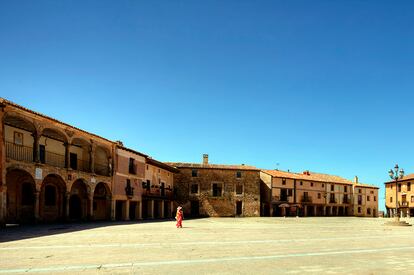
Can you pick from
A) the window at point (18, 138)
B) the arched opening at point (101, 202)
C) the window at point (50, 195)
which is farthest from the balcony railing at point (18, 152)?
the arched opening at point (101, 202)

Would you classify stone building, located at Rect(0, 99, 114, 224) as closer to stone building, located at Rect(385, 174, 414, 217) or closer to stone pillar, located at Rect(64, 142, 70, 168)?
stone pillar, located at Rect(64, 142, 70, 168)

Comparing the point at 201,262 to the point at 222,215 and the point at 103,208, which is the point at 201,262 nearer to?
the point at 103,208

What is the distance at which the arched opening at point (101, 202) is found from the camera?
113 ft

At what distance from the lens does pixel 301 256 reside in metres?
11.1

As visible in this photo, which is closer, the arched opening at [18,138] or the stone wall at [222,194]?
the arched opening at [18,138]

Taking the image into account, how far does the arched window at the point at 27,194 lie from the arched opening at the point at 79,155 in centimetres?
431

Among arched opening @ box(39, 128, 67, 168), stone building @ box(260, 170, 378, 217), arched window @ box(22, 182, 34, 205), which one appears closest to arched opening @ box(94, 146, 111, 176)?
arched opening @ box(39, 128, 67, 168)

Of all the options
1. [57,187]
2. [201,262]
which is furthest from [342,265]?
[57,187]

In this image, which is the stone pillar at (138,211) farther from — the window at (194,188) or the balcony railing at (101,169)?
the window at (194,188)

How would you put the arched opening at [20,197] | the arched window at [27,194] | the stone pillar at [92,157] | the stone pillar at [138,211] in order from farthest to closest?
the stone pillar at [138,211] < the stone pillar at [92,157] < the arched window at [27,194] < the arched opening at [20,197]

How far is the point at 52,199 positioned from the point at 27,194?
2.53 metres

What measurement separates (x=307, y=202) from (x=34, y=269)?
218ft

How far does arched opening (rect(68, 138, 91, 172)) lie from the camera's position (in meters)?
31.8

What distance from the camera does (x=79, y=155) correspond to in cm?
3275
